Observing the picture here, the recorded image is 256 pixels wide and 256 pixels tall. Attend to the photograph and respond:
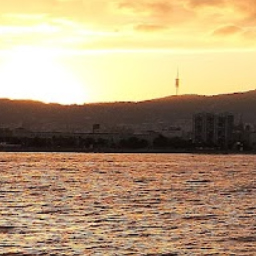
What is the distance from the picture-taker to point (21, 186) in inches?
Answer: 2569

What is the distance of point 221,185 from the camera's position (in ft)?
231

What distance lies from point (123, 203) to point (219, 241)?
16.1 m

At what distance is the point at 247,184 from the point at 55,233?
37.3 meters

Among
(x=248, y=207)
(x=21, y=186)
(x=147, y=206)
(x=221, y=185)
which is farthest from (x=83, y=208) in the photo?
(x=221, y=185)

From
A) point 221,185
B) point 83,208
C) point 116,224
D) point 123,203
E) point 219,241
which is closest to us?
point 219,241

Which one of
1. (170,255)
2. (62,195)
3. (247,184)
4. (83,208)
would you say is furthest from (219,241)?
(247,184)

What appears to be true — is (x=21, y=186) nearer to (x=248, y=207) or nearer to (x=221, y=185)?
(x=221, y=185)

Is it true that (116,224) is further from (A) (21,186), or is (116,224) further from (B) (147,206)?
(A) (21,186)

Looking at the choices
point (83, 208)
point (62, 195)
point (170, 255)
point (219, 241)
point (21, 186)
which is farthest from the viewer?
point (21, 186)

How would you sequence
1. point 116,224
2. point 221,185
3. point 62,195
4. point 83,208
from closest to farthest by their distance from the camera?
point 116,224 < point 83,208 < point 62,195 < point 221,185

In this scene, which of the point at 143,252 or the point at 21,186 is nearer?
the point at 143,252

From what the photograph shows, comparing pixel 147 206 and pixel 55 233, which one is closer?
pixel 55 233

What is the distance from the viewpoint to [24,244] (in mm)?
32844

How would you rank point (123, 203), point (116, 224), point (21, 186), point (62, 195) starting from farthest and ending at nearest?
point (21, 186), point (62, 195), point (123, 203), point (116, 224)
